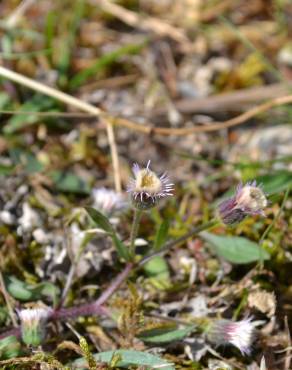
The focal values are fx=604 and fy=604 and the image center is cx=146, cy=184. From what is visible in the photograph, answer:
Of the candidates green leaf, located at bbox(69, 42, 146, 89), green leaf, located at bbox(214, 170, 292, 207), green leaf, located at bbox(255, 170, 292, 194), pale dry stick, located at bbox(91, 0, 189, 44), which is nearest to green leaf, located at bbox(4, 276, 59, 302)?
green leaf, located at bbox(214, 170, 292, 207)

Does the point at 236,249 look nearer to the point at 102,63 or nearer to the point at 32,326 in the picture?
the point at 32,326

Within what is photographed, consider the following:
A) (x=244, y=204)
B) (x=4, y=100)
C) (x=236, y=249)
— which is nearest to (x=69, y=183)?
(x=4, y=100)

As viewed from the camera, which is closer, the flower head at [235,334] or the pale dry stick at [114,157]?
the flower head at [235,334]

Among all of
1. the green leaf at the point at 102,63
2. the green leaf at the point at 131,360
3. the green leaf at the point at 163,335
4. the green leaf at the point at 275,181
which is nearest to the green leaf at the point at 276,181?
the green leaf at the point at 275,181

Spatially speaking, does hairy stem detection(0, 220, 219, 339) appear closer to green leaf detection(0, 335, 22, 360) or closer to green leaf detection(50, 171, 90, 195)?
green leaf detection(0, 335, 22, 360)

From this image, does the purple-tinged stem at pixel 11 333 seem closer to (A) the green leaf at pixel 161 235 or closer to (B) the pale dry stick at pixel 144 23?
(A) the green leaf at pixel 161 235

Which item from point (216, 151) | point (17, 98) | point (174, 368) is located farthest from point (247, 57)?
point (174, 368)
